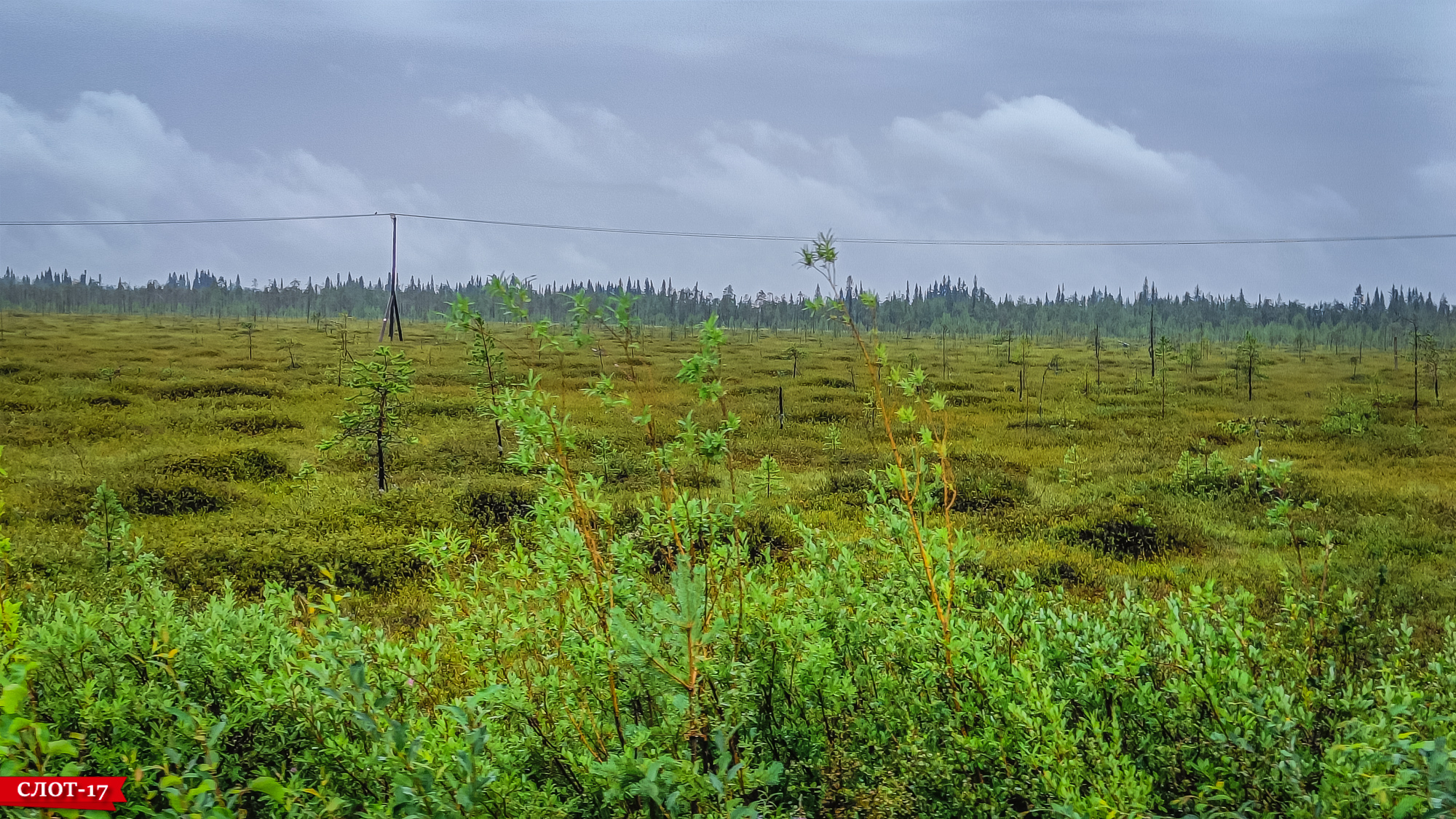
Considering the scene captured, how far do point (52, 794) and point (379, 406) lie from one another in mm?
12993

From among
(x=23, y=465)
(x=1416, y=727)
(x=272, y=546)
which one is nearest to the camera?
(x=1416, y=727)

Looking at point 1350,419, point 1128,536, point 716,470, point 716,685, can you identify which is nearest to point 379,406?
point 716,470

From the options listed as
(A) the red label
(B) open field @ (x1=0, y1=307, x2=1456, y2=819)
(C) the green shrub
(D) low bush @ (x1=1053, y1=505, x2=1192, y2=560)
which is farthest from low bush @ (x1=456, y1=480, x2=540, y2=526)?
(C) the green shrub

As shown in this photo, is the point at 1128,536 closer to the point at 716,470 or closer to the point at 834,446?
the point at 834,446

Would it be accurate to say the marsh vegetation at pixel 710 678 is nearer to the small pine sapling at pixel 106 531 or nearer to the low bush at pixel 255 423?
the small pine sapling at pixel 106 531

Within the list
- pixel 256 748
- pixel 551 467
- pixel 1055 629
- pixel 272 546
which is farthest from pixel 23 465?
pixel 1055 629

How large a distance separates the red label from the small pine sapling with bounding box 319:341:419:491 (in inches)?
466

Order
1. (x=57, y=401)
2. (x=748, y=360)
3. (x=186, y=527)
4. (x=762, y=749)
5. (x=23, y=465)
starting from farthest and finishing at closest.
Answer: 1. (x=748, y=360)
2. (x=57, y=401)
3. (x=23, y=465)
4. (x=186, y=527)
5. (x=762, y=749)

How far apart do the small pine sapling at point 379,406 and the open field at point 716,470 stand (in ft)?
2.59

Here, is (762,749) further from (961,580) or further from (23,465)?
(23,465)

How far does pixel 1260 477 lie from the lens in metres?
3.69

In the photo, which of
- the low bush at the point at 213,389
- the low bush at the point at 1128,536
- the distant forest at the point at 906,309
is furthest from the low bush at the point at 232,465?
the distant forest at the point at 906,309

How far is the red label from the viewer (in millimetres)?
1749

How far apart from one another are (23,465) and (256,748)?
14.8m
